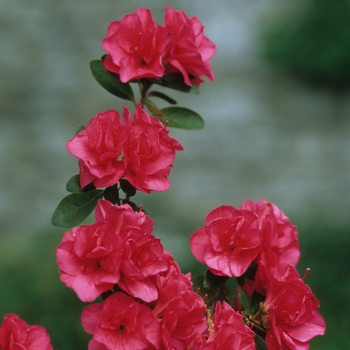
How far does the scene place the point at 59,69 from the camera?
510 centimetres

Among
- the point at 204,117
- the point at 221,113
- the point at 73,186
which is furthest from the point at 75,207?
the point at 221,113

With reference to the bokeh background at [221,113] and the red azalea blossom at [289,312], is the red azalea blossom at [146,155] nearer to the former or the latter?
the red azalea blossom at [289,312]

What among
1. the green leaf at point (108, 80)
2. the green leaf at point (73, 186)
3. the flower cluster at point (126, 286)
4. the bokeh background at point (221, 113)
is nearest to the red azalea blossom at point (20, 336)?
the flower cluster at point (126, 286)

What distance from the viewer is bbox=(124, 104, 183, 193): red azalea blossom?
3.05 feet

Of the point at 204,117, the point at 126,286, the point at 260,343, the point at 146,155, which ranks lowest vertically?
the point at 204,117

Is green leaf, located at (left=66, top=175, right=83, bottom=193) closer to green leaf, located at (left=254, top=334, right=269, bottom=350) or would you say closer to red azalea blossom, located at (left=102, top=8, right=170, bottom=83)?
red azalea blossom, located at (left=102, top=8, right=170, bottom=83)

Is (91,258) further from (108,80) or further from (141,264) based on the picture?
(108,80)

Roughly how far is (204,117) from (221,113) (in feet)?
0.49

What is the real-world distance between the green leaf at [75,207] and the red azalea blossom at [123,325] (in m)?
0.19

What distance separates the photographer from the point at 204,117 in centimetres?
487

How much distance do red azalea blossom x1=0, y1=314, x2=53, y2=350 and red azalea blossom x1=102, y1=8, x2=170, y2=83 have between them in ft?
1.24

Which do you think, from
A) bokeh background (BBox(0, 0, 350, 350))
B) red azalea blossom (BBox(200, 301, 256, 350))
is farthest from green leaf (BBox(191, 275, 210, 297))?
bokeh background (BBox(0, 0, 350, 350))

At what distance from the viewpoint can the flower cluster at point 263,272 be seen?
3.07 feet

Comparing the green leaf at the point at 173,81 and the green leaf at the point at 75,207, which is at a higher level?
the green leaf at the point at 173,81
